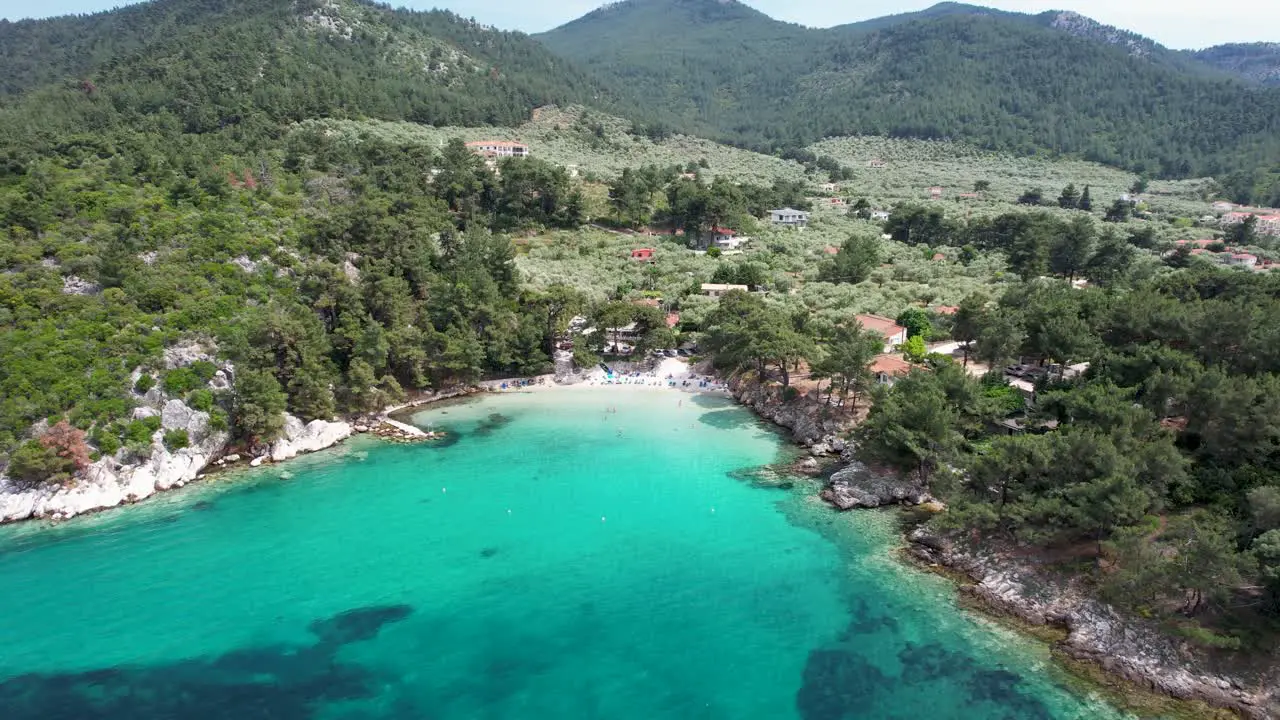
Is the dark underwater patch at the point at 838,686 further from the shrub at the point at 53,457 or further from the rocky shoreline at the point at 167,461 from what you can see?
the shrub at the point at 53,457

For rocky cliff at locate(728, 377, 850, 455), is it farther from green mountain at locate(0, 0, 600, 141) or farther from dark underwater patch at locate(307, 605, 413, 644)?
green mountain at locate(0, 0, 600, 141)

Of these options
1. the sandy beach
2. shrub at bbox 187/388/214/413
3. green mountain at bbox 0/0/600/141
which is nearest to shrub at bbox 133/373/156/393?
shrub at bbox 187/388/214/413

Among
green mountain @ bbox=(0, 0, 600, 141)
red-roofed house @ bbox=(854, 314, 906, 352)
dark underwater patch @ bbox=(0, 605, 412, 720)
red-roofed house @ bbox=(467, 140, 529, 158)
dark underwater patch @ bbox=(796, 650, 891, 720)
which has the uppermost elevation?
green mountain @ bbox=(0, 0, 600, 141)

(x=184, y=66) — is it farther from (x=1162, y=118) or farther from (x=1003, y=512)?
(x=1162, y=118)

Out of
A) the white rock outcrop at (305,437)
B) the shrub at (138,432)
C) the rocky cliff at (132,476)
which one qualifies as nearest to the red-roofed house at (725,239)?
the white rock outcrop at (305,437)

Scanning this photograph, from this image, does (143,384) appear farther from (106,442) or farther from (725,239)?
(725,239)

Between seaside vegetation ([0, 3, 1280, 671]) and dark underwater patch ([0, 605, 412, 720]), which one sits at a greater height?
seaside vegetation ([0, 3, 1280, 671])

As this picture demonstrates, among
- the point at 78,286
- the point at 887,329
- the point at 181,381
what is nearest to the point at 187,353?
the point at 181,381
